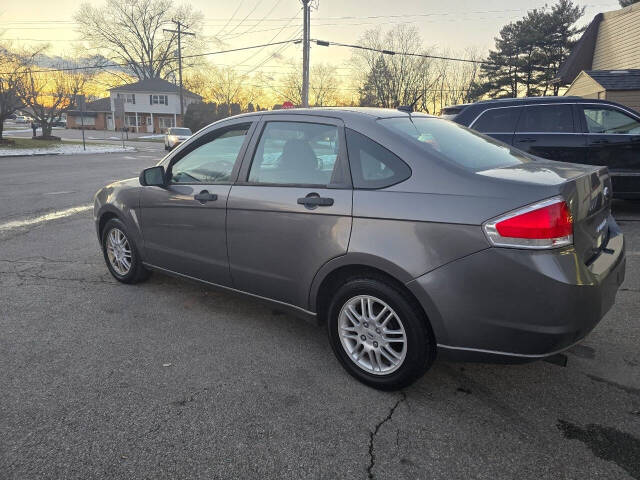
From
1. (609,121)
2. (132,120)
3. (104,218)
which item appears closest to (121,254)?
(104,218)

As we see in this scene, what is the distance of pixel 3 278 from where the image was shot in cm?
480

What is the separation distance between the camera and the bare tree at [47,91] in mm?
29188

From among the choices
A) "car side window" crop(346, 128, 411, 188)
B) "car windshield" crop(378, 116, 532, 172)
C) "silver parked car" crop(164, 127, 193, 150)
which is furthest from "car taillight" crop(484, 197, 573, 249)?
"silver parked car" crop(164, 127, 193, 150)

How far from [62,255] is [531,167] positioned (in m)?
5.33

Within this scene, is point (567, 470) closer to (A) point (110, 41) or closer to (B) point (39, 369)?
(B) point (39, 369)

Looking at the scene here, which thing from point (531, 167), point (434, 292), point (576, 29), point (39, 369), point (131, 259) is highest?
point (576, 29)

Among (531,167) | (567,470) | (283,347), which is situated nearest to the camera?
(567,470)

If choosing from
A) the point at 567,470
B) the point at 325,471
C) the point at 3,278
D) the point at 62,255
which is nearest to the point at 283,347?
the point at 325,471

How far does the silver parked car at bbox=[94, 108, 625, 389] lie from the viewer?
7.43 feet

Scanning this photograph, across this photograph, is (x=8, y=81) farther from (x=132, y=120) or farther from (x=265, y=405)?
(x=132, y=120)

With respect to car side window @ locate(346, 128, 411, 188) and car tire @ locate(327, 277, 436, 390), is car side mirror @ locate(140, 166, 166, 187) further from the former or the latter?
car tire @ locate(327, 277, 436, 390)

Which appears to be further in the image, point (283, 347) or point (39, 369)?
point (283, 347)

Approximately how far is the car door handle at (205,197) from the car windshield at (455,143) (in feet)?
4.57

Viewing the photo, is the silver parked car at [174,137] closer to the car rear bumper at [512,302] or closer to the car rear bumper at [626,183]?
the car rear bumper at [626,183]
